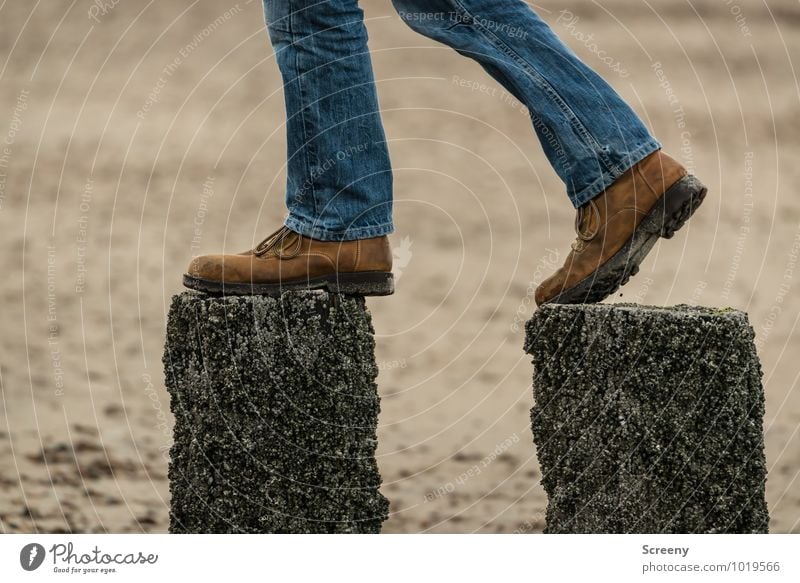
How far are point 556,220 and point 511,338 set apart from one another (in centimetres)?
68

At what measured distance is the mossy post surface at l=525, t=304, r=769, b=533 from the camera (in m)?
1.33

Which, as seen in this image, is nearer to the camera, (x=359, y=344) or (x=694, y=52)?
(x=359, y=344)

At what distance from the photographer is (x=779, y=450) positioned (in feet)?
10.5

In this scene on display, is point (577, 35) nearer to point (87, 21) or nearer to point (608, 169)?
point (87, 21)

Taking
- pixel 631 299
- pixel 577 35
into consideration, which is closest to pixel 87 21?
pixel 577 35

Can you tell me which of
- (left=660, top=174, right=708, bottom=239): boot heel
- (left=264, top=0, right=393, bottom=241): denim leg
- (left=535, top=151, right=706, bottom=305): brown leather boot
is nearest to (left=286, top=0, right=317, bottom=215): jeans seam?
(left=264, top=0, right=393, bottom=241): denim leg

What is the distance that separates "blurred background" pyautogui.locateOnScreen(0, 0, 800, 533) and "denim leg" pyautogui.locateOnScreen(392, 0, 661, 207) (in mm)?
1654

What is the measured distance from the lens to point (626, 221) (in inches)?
56.1

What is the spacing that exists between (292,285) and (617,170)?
1.59 feet

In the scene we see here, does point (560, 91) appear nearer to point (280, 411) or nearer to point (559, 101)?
point (559, 101)

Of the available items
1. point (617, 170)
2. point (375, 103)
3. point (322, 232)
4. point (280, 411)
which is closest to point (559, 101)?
point (617, 170)

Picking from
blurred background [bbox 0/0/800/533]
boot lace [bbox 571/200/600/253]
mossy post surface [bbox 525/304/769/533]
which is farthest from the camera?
blurred background [bbox 0/0/800/533]
